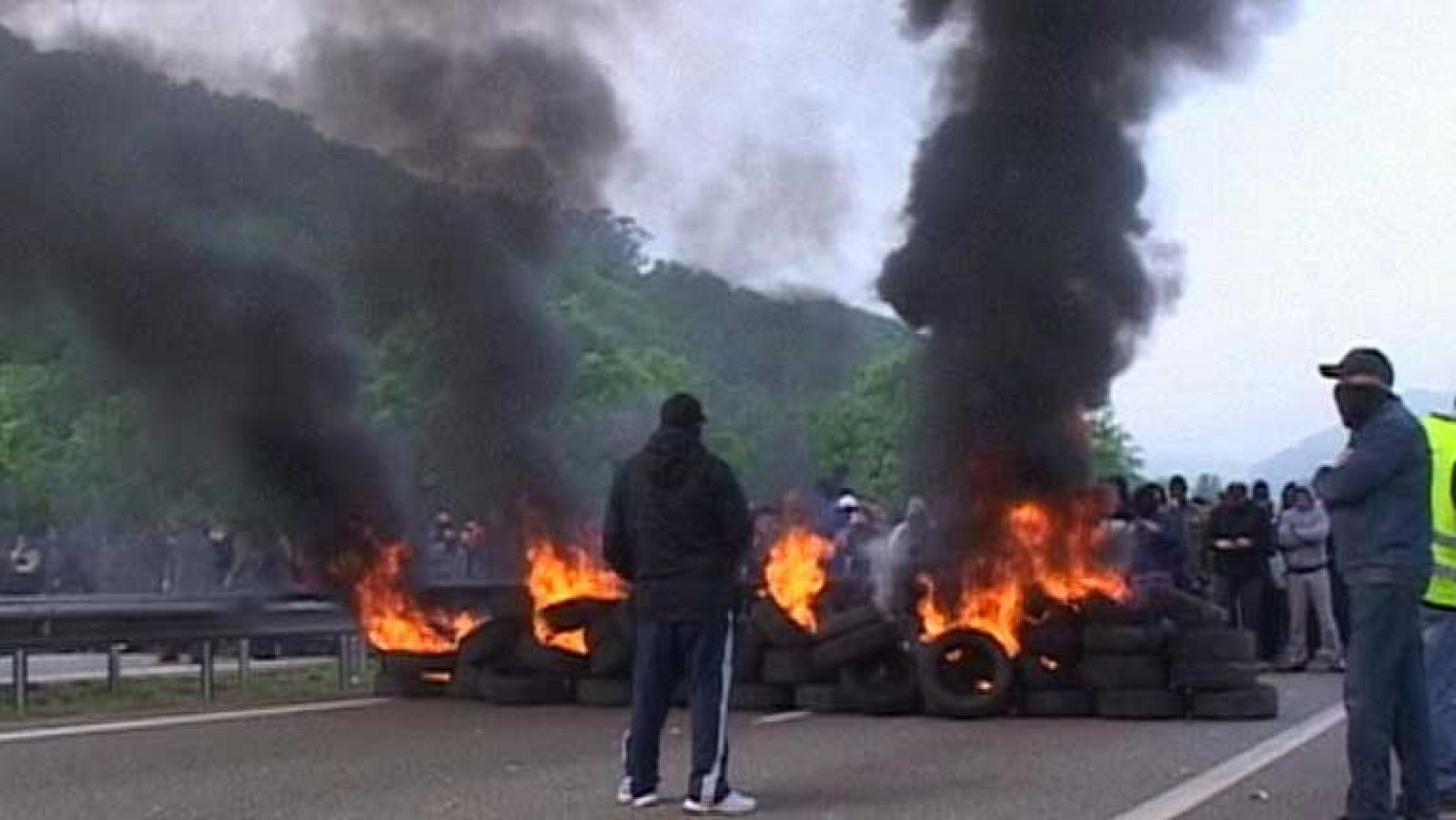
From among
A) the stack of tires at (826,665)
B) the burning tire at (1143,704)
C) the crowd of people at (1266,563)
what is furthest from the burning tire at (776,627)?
the crowd of people at (1266,563)

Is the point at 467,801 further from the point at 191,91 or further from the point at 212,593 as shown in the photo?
the point at 191,91

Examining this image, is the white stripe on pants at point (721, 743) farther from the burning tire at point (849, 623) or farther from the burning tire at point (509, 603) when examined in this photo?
the burning tire at point (509, 603)

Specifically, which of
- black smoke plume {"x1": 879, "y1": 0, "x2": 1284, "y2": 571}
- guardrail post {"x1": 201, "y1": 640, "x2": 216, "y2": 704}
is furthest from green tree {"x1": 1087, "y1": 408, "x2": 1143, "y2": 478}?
guardrail post {"x1": 201, "y1": 640, "x2": 216, "y2": 704}

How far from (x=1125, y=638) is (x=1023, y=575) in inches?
38.5

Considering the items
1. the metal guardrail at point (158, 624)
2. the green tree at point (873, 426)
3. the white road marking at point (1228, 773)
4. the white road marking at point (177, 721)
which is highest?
the green tree at point (873, 426)

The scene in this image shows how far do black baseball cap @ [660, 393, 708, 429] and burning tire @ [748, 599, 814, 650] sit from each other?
5.01 m

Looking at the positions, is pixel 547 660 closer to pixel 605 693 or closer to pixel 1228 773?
pixel 605 693

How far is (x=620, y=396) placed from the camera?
3575 centimetres

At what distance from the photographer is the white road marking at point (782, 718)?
575 inches

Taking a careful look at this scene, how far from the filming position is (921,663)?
14961 millimetres

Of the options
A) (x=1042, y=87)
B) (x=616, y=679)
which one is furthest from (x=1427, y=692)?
→ (x=1042, y=87)

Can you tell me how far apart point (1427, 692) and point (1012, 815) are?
72.0 inches

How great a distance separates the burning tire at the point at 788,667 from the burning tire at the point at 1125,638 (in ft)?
6.01

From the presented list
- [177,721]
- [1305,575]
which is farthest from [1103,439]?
[177,721]
